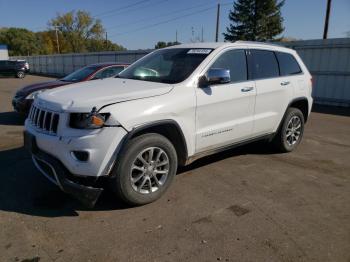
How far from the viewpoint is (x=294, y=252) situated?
291 centimetres

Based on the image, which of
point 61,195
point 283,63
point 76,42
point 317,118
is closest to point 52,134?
point 61,195

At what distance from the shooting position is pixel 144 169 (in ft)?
12.0

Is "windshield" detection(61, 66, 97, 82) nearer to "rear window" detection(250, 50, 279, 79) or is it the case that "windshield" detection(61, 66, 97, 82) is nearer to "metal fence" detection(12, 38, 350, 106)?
"rear window" detection(250, 50, 279, 79)

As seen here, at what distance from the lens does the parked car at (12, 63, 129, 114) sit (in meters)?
8.11

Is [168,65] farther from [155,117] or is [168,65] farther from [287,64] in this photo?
[287,64]

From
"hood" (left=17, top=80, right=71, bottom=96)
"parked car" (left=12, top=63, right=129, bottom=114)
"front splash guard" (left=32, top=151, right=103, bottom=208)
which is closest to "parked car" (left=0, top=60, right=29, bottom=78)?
"parked car" (left=12, top=63, right=129, bottom=114)

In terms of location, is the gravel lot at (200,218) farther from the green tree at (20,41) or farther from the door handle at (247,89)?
the green tree at (20,41)

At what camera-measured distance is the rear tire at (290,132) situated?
5.57 metres

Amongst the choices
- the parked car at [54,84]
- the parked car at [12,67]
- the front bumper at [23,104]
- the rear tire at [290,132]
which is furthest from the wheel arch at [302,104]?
the parked car at [12,67]

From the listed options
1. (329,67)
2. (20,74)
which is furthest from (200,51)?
(20,74)

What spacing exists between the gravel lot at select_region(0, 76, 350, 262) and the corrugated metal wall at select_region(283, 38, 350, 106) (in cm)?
860

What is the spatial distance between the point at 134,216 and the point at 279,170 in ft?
8.16

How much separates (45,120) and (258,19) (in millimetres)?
48882

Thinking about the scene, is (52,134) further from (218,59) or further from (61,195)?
(218,59)
